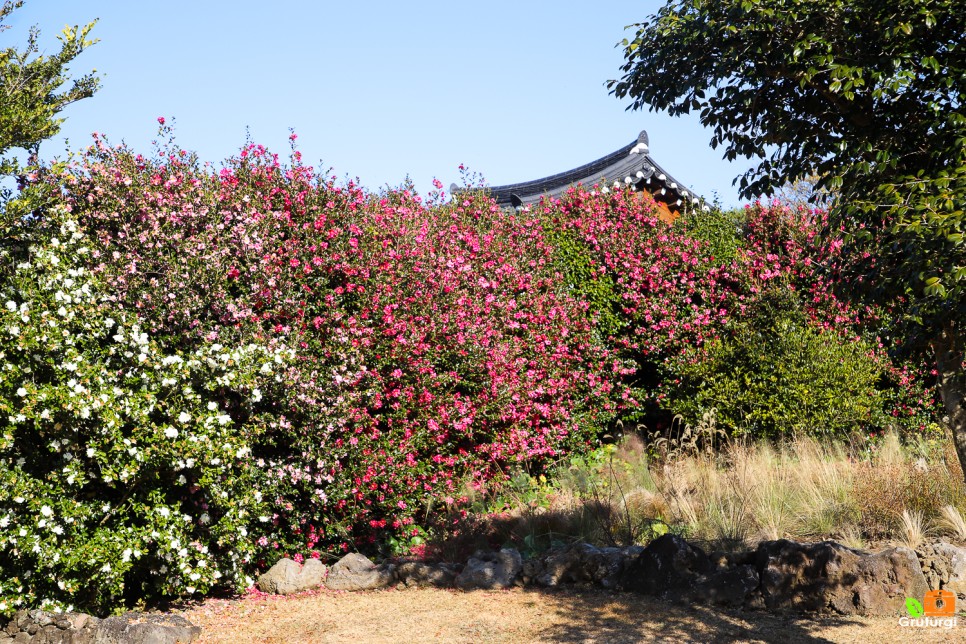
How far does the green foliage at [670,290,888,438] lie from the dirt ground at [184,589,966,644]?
15.3ft

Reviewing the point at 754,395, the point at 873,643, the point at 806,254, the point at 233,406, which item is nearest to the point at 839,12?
the point at 873,643

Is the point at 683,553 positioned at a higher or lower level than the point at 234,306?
lower

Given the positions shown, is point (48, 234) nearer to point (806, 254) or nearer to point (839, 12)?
point (839, 12)

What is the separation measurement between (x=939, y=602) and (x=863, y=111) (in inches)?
134

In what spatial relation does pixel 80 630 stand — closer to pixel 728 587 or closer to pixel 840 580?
pixel 728 587

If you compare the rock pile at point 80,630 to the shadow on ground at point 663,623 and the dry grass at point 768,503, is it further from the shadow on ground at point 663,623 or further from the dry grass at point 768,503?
the dry grass at point 768,503

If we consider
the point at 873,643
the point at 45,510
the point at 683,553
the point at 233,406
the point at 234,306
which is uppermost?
the point at 234,306

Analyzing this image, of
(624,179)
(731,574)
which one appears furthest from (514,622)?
(624,179)

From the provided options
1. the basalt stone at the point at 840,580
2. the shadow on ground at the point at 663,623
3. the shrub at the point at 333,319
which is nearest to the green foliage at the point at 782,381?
the shrub at the point at 333,319

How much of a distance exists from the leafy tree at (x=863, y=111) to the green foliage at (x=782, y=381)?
4879mm

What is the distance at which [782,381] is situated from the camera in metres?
10.1

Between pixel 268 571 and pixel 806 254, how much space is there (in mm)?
8388

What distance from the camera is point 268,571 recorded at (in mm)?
7004

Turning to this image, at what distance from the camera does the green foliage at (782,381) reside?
10.1 meters
